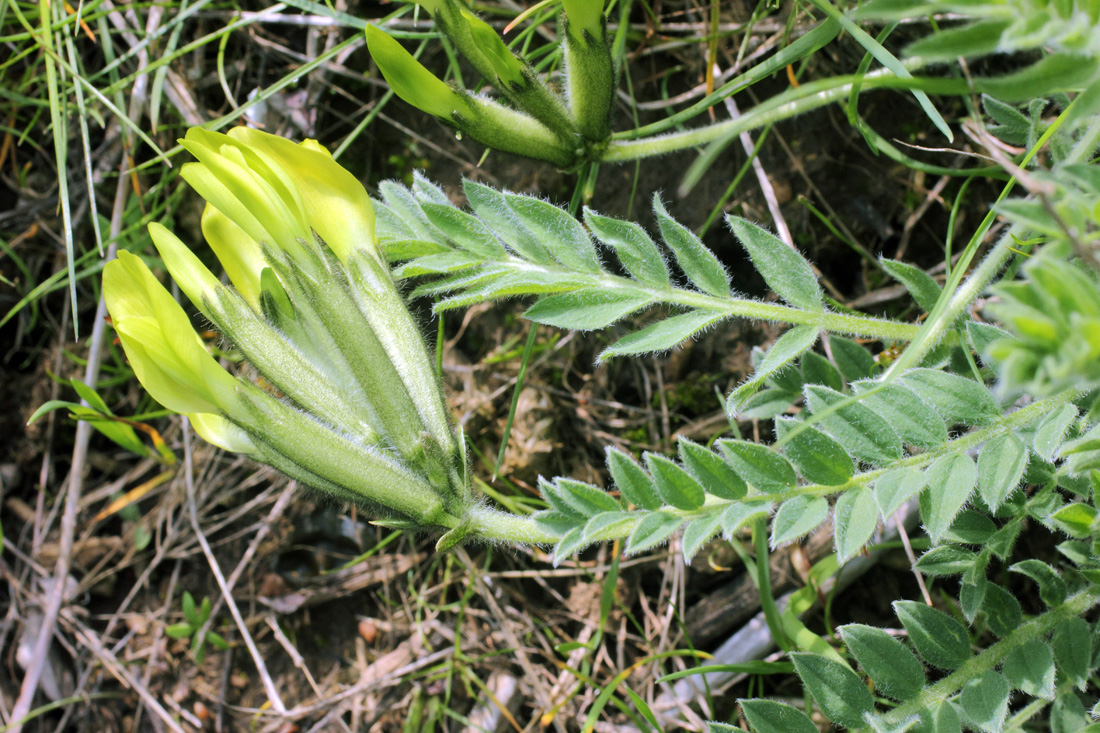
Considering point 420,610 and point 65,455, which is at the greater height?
point 65,455

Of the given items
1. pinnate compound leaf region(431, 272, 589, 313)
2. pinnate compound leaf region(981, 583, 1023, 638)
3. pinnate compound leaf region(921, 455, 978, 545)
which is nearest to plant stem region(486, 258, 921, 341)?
pinnate compound leaf region(431, 272, 589, 313)

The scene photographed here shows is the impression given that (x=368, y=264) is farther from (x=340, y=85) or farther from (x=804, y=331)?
(x=340, y=85)

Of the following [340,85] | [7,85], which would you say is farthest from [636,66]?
[7,85]

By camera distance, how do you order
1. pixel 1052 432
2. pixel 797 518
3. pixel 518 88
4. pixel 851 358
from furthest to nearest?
pixel 851 358 < pixel 518 88 < pixel 797 518 < pixel 1052 432

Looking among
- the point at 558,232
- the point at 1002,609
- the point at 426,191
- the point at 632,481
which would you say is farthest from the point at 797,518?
the point at 426,191

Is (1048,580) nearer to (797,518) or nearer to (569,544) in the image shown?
(797,518)

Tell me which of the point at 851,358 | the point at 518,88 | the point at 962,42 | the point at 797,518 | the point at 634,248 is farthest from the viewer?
the point at 851,358
